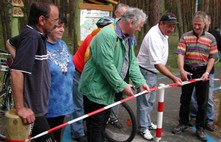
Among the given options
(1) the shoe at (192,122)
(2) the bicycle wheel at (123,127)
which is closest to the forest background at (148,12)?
(2) the bicycle wheel at (123,127)

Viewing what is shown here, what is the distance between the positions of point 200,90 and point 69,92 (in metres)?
2.41

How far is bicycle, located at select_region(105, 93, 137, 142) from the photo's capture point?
14.3 feet

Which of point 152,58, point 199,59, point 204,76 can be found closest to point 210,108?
point 204,76

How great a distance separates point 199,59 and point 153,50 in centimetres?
85

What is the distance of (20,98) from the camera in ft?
7.60

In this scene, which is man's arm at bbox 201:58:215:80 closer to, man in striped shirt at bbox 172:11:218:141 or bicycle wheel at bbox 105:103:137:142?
man in striped shirt at bbox 172:11:218:141

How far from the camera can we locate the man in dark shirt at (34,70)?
228 cm

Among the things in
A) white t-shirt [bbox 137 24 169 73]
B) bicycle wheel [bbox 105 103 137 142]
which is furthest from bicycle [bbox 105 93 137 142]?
white t-shirt [bbox 137 24 169 73]

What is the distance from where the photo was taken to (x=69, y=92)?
10.2ft

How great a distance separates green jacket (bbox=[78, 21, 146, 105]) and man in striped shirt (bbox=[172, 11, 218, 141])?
158 cm

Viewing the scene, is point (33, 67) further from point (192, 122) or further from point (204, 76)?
point (192, 122)

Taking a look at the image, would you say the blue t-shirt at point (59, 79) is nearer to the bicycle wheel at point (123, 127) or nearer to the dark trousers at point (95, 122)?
the dark trousers at point (95, 122)

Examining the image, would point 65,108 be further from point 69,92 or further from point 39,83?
point 39,83


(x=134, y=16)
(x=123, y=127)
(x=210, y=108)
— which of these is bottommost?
(x=123, y=127)
